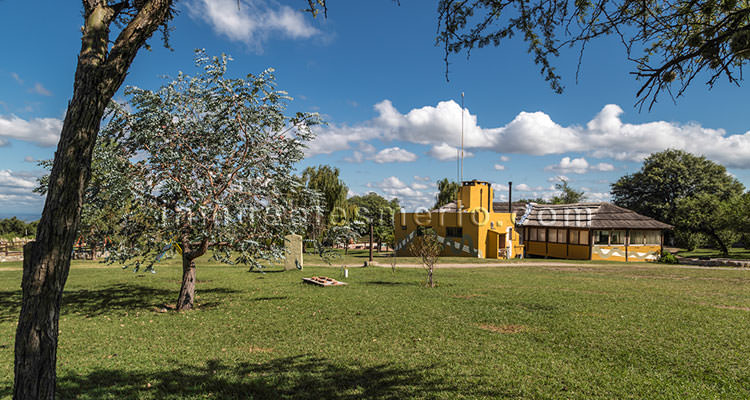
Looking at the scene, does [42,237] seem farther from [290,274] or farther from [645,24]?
[290,274]

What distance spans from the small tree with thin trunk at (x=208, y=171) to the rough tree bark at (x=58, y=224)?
7.09 metres

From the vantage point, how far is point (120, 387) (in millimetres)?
5680

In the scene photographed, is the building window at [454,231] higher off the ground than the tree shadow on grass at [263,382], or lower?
higher

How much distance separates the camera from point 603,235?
3097 centimetres

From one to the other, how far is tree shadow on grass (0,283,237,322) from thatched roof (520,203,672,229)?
1109 inches

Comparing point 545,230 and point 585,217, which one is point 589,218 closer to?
point 585,217

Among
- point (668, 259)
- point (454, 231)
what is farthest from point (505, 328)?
point (668, 259)

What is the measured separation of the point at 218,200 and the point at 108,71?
25.4 ft

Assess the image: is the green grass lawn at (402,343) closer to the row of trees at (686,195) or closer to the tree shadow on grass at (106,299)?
the tree shadow on grass at (106,299)

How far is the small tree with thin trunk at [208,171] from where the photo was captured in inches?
408

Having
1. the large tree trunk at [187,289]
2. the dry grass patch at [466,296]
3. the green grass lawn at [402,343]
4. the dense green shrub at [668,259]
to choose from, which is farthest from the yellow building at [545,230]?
the large tree trunk at [187,289]

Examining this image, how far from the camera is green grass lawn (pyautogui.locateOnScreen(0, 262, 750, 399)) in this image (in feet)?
18.7

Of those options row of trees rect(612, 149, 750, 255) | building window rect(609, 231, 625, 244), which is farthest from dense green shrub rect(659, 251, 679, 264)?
row of trees rect(612, 149, 750, 255)

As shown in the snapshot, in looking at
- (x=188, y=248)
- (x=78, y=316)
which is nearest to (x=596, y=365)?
(x=188, y=248)
